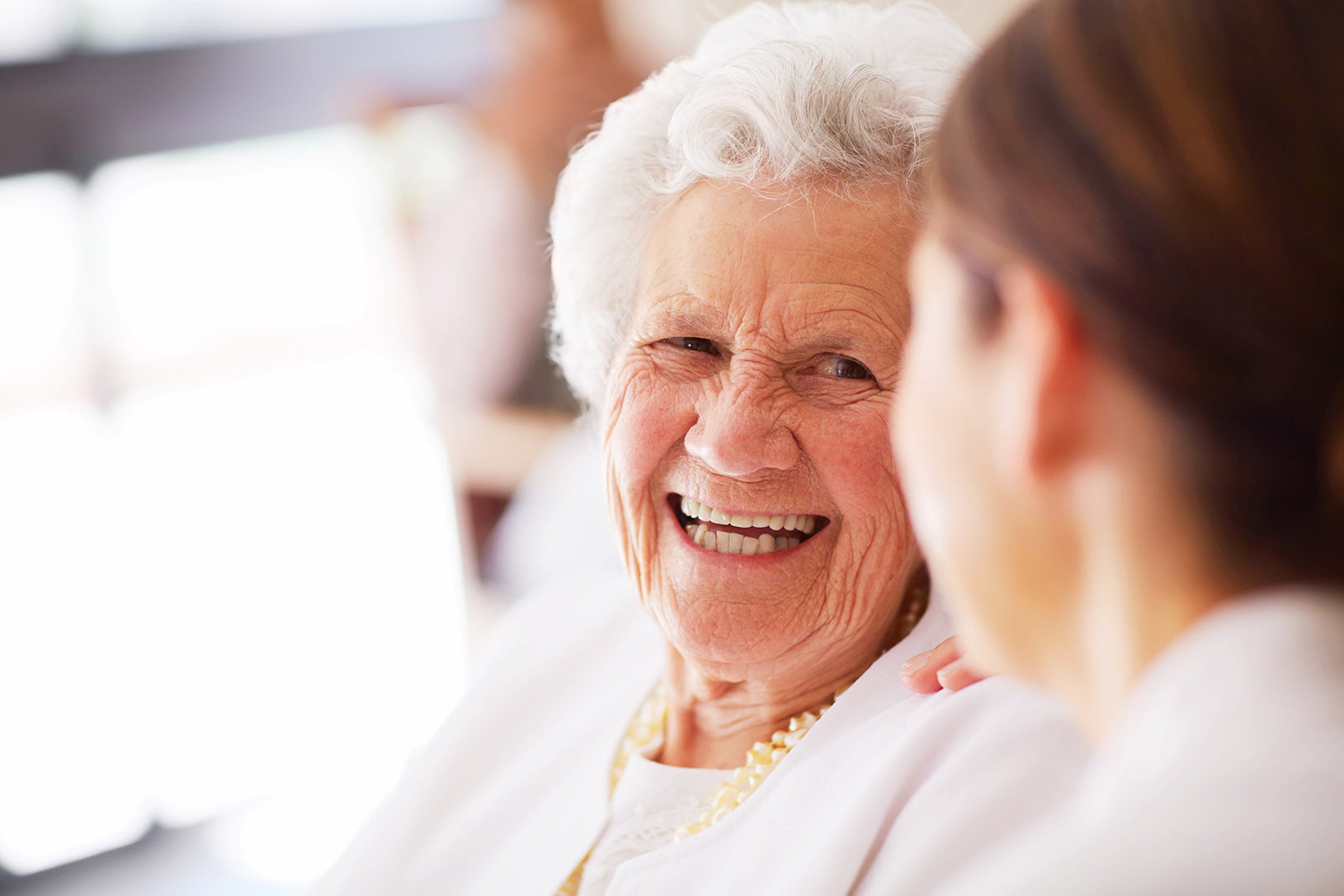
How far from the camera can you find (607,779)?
1445 mm

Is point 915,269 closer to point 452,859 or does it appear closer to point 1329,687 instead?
point 1329,687

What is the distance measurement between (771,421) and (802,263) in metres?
0.17

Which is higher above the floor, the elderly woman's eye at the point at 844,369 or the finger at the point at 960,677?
the elderly woman's eye at the point at 844,369

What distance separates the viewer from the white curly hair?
1.25m

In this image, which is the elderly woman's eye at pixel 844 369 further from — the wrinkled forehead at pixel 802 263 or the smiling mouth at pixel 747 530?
the smiling mouth at pixel 747 530

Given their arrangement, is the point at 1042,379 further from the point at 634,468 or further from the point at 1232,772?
the point at 634,468

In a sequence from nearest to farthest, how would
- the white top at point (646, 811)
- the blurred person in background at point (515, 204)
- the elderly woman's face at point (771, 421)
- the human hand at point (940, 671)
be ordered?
the human hand at point (940, 671)
the elderly woman's face at point (771, 421)
the white top at point (646, 811)
the blurred person in background at point (515, 204)

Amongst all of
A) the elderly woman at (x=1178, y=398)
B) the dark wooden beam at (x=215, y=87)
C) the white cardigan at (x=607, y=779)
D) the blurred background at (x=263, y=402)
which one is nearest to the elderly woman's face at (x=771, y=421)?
the white cardigan at (x=607, y=779)

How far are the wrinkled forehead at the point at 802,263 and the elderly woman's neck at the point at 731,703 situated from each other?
0.39 meters

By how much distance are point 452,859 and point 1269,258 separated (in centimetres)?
121

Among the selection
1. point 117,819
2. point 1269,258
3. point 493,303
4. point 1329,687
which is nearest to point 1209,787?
point 1329,687

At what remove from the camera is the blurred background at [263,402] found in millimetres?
2932

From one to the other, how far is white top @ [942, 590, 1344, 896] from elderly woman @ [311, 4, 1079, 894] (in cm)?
42

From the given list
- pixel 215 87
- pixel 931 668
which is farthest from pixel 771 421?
pixel 215 87
